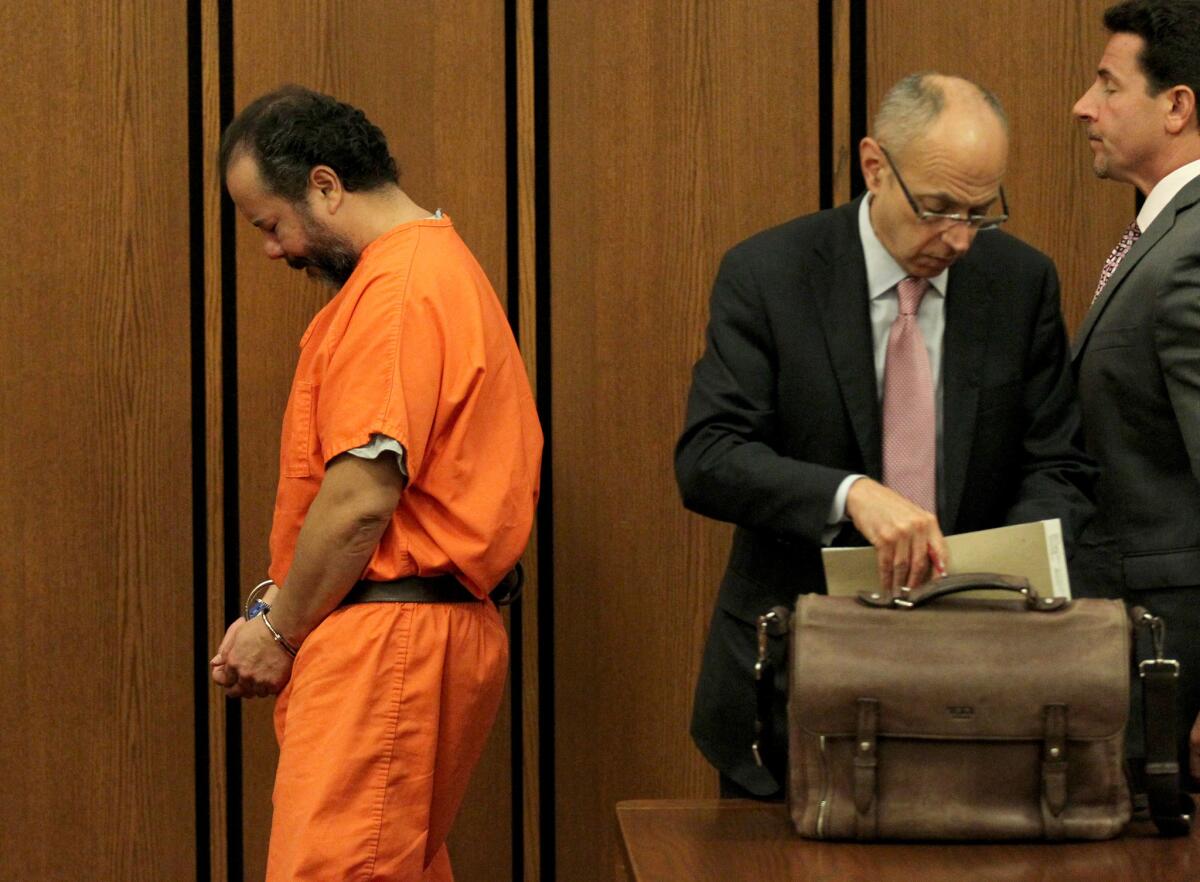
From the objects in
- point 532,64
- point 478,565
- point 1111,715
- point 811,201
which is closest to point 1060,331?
point 1111,715

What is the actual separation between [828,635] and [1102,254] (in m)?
1.77

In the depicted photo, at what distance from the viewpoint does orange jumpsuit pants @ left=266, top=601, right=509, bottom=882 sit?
2.04 m

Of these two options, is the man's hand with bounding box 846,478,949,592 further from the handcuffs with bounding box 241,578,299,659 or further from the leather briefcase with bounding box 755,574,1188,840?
the handcuffs with bounding box 241,578,299,659

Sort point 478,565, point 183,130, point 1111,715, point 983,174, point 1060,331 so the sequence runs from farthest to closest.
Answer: point 183,130, point 478,565, point 1060,331, point 983,174, point 1111,715

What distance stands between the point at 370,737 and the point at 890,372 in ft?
2.80

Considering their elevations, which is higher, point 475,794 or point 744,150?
point 744,150

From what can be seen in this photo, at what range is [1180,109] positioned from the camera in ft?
7.52

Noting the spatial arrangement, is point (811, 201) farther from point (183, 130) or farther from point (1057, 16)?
point (183, 130)

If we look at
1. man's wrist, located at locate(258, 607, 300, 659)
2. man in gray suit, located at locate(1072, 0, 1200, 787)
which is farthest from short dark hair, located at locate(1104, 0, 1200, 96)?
man's wrist, located at locate(258, 607, 300, 659)

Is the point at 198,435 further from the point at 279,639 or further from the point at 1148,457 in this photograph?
the point at 1148,457

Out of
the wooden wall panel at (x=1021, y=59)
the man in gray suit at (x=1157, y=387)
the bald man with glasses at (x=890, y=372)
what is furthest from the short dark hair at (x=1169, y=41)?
the wooden wall panel at (x=1021, y=59)

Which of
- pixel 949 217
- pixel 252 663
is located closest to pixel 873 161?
pixel 949 217

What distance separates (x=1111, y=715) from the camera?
1480 millimetres

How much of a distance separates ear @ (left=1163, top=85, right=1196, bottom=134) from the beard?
1256mm
